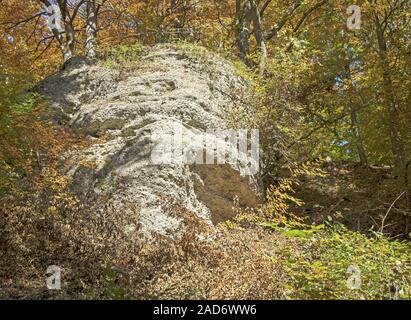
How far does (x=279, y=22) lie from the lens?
629 inches

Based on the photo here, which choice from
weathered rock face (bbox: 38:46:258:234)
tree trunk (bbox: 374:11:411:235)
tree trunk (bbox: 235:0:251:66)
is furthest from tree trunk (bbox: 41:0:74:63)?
tree trunk (bbox: 374:11:411:235)

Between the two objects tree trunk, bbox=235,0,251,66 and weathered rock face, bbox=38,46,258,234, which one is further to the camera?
tree trunk, bbox=235,0,251,66

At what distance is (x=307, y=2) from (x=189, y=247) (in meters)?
9.92

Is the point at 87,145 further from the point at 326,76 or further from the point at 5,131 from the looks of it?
the point at 326,76

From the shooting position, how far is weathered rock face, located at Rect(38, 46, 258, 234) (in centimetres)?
846

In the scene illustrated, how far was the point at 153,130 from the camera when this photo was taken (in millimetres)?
9078

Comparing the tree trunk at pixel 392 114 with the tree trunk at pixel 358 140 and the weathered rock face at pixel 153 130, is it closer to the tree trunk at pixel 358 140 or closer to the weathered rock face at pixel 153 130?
the tree trunk at pixel 358 140

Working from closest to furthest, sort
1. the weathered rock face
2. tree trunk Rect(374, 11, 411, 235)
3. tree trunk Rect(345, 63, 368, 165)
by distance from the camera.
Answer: the weathered rock face < tree trunk Rect(374, 11, 411, 235) < tree trunk Rect(345, 63, 368, 165)

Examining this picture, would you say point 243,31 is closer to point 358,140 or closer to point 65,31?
point 358,140

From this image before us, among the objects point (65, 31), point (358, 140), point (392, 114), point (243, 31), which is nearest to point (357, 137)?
point (358, 140)

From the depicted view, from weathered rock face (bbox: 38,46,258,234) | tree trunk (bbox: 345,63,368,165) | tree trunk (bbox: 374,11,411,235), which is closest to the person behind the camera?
weathered rock face (bbox: 38,46,258,234)

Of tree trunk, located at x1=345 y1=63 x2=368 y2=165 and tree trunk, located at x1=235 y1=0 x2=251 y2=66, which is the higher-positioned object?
tree trunk, located at x1=235 y1=0 x2=251 y2=66

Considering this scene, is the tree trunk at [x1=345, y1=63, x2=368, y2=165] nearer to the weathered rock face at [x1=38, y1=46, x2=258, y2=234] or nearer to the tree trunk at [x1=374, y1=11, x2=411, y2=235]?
the tree trunk at [x1=374, y1=11, x2=411, y2=235]

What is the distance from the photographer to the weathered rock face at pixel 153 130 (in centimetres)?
846
